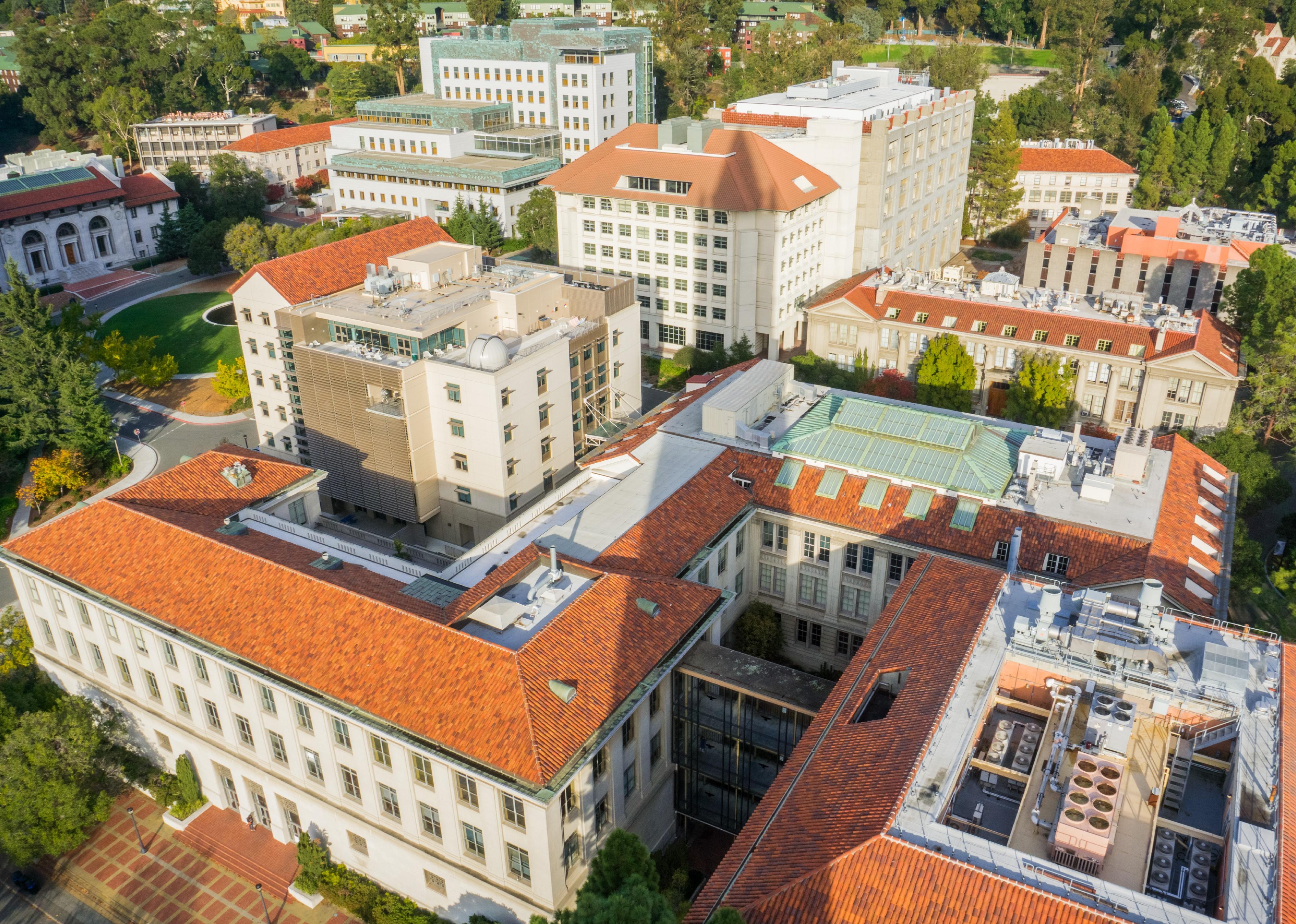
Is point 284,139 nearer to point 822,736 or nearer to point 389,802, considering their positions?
point 389,802

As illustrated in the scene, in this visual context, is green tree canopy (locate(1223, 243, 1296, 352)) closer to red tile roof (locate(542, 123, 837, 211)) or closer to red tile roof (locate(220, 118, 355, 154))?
red tile roof (locate(542, 123, 837, 211))

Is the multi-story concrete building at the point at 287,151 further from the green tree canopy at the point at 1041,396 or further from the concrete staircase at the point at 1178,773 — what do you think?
the concrete staircase at the point at 1178,773

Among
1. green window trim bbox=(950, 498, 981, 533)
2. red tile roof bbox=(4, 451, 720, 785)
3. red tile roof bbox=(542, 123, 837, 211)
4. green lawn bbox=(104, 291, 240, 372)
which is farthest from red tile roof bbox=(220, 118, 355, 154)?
green window trim bbox=(950, 498, 981, 533)

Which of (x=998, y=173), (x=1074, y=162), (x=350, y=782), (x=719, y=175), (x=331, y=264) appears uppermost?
(x=719, y=175)

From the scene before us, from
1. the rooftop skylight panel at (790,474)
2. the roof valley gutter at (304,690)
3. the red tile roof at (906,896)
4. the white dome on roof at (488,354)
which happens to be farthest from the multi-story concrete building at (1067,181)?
the red tile roof at (906,896)

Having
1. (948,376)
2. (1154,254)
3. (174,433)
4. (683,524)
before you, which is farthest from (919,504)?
(174,433)

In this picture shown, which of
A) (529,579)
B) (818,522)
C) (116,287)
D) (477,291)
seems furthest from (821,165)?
(116,287)

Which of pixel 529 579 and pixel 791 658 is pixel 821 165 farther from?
pixel 529 579
